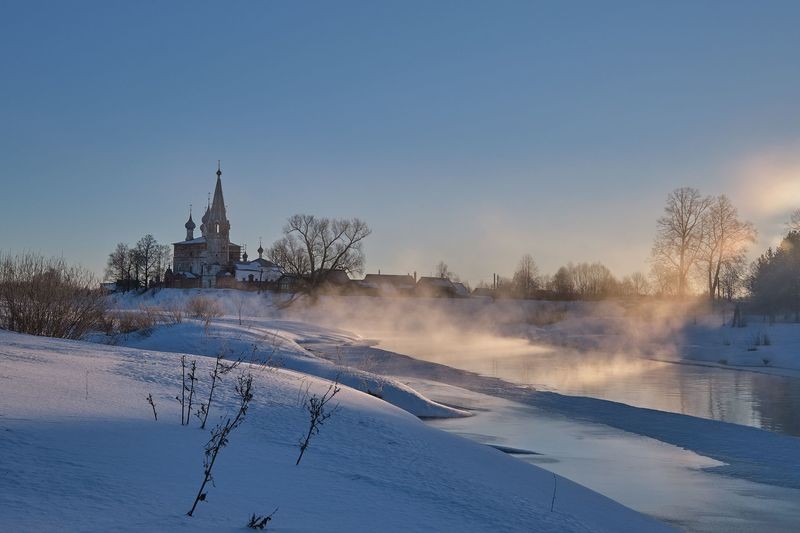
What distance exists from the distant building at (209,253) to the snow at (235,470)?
9187 cm

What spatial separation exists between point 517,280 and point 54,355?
108190 millimetres

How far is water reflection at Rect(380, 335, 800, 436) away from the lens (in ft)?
56.1

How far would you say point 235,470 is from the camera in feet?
17.2

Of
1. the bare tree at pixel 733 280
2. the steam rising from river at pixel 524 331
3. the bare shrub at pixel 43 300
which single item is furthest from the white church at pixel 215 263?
the bare shrub at pixel 43 300

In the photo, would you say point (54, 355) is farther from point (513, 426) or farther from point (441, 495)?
point (513, 426)

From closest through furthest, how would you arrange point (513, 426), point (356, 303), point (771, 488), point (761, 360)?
point (771, 488), point (513, 426), point (761, 360), point (356, 303)

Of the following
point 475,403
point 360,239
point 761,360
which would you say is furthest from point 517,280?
point 475,403

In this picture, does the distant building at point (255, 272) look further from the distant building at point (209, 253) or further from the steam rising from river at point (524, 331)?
the steam rising from river at point (524, 331)

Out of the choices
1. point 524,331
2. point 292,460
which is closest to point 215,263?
point 524,331

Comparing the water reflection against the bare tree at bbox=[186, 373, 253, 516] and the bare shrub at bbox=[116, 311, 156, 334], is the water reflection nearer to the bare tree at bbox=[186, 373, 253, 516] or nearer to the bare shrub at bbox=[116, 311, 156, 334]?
the bare shrub at bbox=[116, 311, 156, 334]

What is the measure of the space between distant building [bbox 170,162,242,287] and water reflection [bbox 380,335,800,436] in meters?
68.9

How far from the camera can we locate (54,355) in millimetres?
8391

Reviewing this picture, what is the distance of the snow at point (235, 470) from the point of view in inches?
161

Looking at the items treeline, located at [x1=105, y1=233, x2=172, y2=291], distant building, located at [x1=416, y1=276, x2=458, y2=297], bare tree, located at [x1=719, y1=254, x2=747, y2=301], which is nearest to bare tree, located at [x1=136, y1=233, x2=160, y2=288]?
treeline, located at [x1=105, y1=233, x2=172, y2=291]
